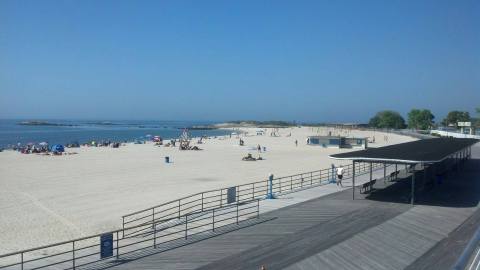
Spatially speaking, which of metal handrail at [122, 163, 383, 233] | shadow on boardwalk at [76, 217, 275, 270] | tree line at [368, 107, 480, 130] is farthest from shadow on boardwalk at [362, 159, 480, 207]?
tree line at [368, 107, 480, 130]

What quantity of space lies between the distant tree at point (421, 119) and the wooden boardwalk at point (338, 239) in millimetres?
118359

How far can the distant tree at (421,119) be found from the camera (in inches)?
5039

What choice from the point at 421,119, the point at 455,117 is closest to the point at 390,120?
the point at 421,119

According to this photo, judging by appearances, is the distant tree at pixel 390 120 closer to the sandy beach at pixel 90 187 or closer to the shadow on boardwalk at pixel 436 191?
the sandy beach at pixel 90 187

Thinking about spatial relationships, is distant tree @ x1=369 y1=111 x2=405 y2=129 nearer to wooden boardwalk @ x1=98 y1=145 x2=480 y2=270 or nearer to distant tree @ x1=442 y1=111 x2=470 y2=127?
distant tree @ x1=442 y1=111 x2=470 y2=127

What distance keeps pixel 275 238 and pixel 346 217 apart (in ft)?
11.2

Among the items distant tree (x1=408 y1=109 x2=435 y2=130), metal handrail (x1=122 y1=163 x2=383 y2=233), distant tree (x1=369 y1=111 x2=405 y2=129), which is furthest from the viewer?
distant tree (x1=369 y1=111 x2=405 y2=129)

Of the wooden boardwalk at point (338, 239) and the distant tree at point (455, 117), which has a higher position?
the distant tree at point (455, 117)

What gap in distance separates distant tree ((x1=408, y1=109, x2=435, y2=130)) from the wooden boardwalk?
11836 cm

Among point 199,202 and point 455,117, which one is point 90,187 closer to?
point 199,202

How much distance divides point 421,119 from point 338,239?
416 feet

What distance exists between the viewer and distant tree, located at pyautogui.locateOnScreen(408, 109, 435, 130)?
12800 cm

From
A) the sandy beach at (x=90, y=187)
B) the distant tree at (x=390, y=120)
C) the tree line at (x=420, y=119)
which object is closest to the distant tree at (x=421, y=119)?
the tree line at (x=420, y=119)

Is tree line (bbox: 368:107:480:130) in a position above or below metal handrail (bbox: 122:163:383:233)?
above
